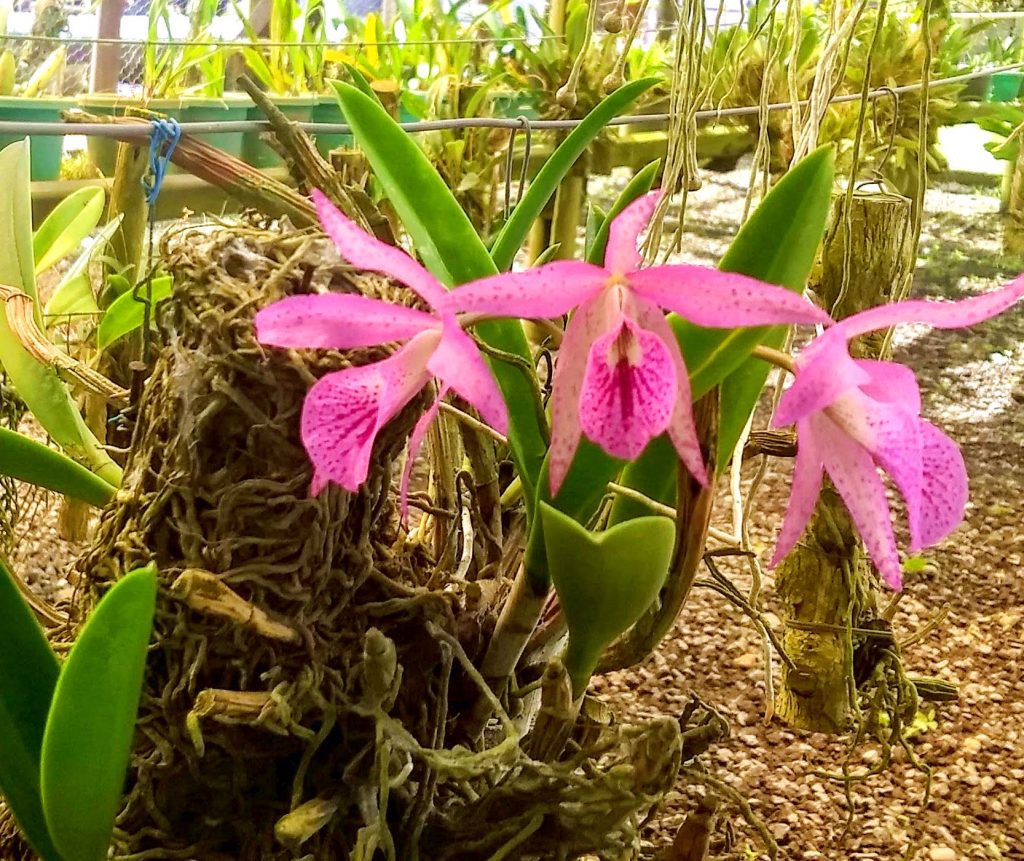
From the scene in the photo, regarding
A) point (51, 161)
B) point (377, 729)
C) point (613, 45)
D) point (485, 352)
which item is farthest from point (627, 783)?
point (613, 45)

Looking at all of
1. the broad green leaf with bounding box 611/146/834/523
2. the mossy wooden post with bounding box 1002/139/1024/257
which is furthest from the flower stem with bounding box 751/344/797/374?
the mossy wooden post with bounding box 1002/139/1024/257

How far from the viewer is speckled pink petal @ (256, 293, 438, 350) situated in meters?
0.40

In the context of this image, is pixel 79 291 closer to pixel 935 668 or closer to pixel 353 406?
pixel 353 406

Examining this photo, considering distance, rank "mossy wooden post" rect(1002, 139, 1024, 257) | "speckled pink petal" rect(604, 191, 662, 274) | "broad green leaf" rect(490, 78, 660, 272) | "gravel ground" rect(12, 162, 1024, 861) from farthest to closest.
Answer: "mossy wooden post" rect(1002, 139, 1024, 257) → "gravel ground" rect(12, 162, 1024, 861) → "broad green leaf" rect(490, 78, 660, 272) → "speckled pink petal" rect(604, 191, 662, 274)

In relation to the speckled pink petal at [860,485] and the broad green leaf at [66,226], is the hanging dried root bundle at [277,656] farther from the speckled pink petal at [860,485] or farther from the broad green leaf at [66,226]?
the broad green leaf at [66,226]

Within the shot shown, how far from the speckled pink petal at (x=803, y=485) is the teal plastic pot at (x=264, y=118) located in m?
0.91

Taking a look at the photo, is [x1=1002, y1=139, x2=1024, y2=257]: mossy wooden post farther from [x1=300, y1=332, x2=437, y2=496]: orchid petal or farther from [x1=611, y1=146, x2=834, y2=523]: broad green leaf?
[x1=300, y1=332, x2=437, y2=496]: orchid petal

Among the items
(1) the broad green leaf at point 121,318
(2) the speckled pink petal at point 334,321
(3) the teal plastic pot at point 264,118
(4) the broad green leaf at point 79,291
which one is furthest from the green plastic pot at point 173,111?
(2) the speckled pink petal at point 334,321

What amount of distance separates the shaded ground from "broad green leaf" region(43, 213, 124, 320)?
83 centimetres

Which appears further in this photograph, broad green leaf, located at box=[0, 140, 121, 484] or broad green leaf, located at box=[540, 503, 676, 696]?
broad green leaf, located at box=[0, 140, 121, 484]

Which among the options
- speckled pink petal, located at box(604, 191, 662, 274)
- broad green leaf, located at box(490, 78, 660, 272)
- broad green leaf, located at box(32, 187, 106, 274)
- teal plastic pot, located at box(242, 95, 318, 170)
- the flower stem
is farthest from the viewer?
teal plastic pot, located at box(242, 95, 318, 170)

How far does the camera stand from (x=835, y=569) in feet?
3.64

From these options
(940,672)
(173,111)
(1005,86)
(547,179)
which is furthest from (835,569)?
(1005,86)

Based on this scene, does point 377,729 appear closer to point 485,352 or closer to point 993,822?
point 485,352
